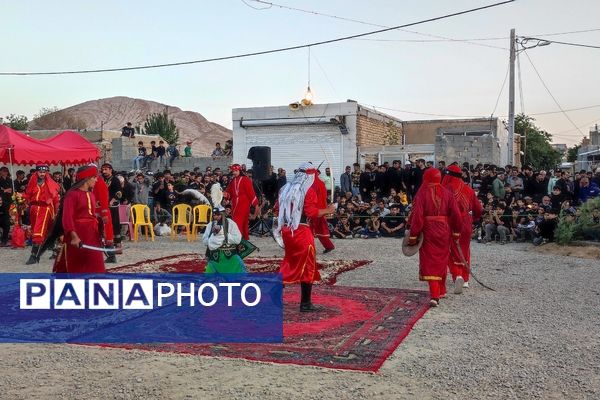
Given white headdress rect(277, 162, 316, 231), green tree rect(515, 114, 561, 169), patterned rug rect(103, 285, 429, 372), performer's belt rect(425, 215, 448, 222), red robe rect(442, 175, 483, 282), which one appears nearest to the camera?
patterned rug rect(103, 285, 429, 372)

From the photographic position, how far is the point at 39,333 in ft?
20.3

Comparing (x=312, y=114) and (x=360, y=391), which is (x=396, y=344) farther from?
(x=312, y=114)

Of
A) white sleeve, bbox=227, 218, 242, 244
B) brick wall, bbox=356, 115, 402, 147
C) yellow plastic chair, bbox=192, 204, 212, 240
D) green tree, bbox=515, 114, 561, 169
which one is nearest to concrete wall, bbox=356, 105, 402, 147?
brick wall, bbox=356, 115, 402, 147

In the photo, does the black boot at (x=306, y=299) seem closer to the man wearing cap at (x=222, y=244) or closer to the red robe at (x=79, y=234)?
the man wearing cap at (x=222, y=244)

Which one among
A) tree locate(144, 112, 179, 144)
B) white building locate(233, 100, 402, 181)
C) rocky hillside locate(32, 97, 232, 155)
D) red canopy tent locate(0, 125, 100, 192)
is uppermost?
rocky hillside locate(32, 97, 232, 155)

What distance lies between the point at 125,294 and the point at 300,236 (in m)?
2.50

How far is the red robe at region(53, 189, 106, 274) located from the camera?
6980mm

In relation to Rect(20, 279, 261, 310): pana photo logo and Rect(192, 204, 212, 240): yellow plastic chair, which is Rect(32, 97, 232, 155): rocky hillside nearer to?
Rect(192, 204, 212, 240): yellow plastic chair

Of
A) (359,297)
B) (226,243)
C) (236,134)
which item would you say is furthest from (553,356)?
(236,134)

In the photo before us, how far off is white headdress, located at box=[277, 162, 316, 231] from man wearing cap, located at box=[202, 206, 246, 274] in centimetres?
89

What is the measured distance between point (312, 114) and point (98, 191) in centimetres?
1452

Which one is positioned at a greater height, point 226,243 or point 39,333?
point 226,243

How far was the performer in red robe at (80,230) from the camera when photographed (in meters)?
6.95

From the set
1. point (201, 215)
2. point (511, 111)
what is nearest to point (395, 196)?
point (201, 215)
